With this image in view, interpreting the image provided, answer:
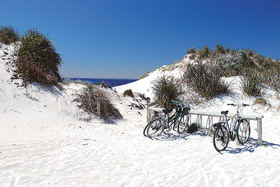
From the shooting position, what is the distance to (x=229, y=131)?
4.90 meters

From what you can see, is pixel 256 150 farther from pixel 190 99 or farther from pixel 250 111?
pixel 190 99

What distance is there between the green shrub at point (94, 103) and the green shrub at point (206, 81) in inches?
175

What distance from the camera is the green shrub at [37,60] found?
8641 mm

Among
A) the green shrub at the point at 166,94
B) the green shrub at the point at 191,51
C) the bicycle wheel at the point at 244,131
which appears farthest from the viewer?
the green shrub at the point at 191,51

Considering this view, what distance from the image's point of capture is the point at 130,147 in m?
4.91

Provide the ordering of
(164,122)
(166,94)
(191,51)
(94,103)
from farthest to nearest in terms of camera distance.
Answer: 1. (191,51)
2. (94,103)
3. (166,94)
4. (164,122)

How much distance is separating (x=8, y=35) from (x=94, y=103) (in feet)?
24.3

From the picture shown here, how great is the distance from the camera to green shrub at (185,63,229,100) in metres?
8.84

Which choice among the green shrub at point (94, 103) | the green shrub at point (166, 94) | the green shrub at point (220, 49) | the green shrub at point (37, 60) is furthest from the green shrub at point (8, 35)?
the green shrub at point (220, 49)

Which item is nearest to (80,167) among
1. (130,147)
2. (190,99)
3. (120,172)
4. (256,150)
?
(120,172)

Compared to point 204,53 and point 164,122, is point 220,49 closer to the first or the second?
point 204,53

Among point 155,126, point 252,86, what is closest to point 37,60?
point 155,126

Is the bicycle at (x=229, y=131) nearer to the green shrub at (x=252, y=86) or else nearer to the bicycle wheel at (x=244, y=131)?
the bicycle wheel at (x=244, y=131)

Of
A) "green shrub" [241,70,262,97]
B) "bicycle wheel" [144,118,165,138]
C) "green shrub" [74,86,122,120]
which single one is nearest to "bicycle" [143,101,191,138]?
"bicycle wheel" [144,118,165,138]
